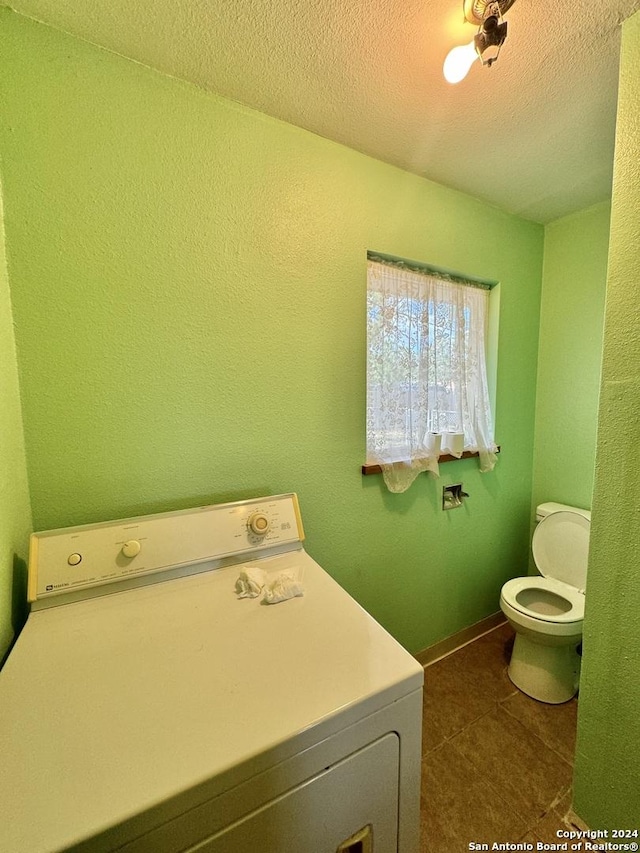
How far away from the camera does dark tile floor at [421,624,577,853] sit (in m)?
1.03

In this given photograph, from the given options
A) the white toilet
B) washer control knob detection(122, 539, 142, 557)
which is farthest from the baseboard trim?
washer control knob detection(122, 539, 142, 557)

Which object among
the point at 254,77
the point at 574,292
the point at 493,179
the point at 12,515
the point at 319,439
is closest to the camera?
the point at 12,515

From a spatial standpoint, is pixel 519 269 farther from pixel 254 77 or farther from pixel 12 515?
pixel 12 515

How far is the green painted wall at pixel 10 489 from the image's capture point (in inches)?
29.1

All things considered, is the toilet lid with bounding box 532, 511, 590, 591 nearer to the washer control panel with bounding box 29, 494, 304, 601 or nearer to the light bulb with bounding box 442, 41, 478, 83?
the washer control panel with bounding box 29, 494, 304, 601

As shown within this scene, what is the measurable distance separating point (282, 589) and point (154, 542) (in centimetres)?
40

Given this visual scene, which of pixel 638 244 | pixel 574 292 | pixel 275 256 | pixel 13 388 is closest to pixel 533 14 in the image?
pixel 638 244

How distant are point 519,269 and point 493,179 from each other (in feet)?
1.71

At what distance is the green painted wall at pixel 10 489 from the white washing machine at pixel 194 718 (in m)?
0.05

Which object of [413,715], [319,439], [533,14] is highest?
[533,14]

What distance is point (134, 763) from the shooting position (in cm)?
46

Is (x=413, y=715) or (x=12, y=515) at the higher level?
(x=12, y=515)

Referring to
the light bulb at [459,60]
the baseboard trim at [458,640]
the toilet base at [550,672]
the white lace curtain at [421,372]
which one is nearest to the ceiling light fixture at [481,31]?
the light bulb at [459,60]

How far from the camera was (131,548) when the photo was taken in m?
0.87
